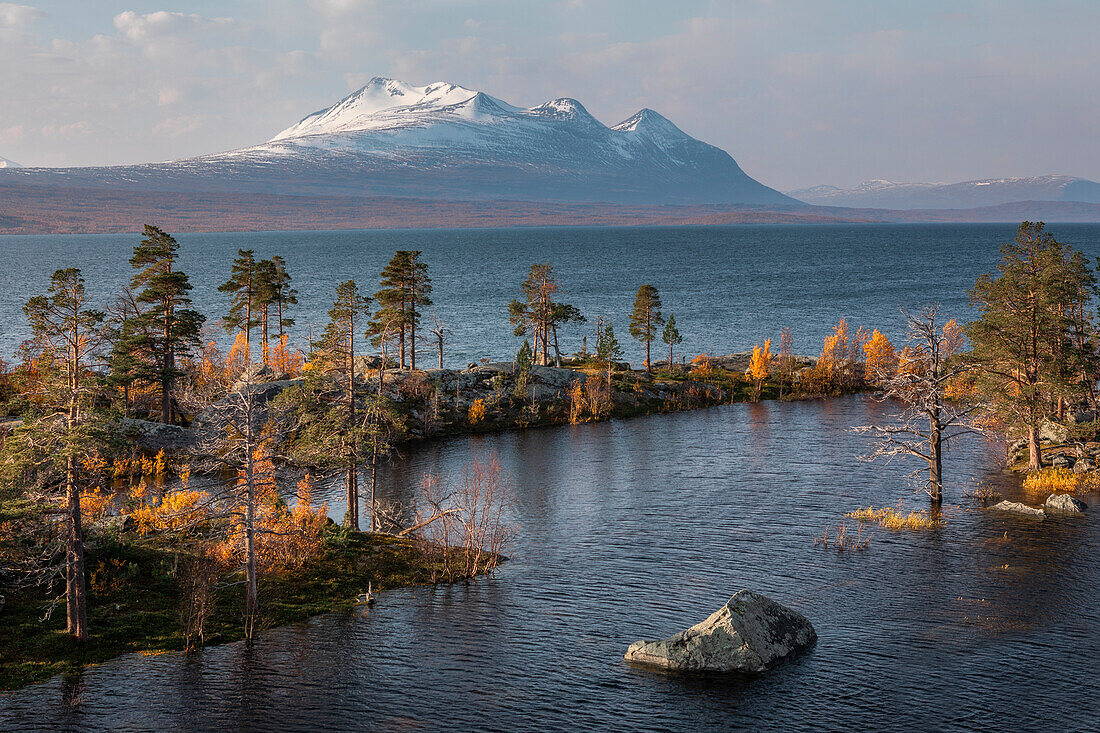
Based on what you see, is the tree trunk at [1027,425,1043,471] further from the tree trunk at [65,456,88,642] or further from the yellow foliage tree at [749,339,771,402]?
the tree trunk at [65,456,88,642]

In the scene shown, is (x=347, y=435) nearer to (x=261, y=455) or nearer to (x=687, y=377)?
(x=261, y=455)

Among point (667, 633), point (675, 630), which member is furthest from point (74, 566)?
point (675, 630)

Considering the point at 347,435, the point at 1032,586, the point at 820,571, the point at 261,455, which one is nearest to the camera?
the point at 1032,586

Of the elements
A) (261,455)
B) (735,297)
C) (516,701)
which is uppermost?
(735,297)

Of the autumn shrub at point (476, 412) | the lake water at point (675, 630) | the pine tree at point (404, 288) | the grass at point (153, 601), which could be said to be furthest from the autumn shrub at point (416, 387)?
the grass at point (153, 601)

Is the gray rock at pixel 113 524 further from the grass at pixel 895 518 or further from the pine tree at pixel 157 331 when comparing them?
the grass at pixel 895 518

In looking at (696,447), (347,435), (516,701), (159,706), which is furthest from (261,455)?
(696,447)
